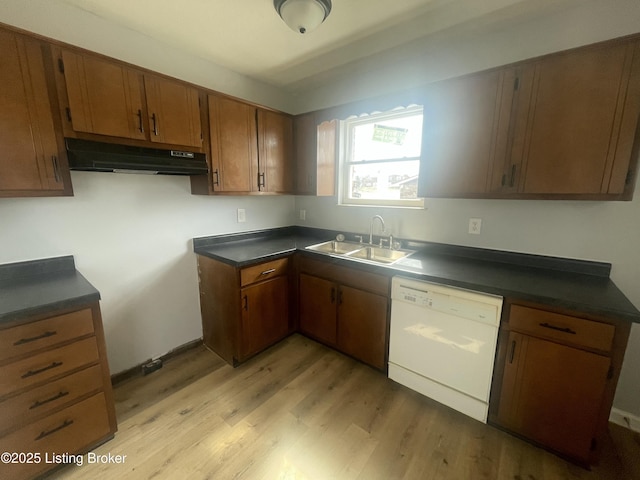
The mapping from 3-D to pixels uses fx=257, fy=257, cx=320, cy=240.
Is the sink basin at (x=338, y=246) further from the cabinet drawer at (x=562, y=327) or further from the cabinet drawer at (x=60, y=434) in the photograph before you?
the cabinet drawer at (x=60, y=434)

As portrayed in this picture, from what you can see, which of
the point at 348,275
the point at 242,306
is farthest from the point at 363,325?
the point at 242,306

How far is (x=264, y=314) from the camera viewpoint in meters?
2.25

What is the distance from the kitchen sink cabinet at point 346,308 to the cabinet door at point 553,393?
2.55 ft

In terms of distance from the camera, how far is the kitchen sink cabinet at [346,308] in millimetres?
1961

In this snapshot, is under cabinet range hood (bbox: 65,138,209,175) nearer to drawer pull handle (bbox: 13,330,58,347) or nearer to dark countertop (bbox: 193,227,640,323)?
dark countertop (bbox: 193,227,640,323)

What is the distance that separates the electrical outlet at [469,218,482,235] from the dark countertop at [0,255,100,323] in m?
2.45

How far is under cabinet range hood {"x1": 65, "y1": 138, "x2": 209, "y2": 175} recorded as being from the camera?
1.44 metres

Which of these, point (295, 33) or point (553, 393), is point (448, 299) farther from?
point (295, 33)

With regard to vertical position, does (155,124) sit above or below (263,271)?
above

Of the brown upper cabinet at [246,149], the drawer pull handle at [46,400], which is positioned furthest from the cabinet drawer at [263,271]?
the drawer pull handle at [46,400]

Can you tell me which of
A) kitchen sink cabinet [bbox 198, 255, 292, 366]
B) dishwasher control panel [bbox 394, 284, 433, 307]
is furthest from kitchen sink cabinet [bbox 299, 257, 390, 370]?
kitchen sink cabinet [bbox 198, 255, 292, 366]

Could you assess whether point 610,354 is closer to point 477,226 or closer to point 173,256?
point 477,226

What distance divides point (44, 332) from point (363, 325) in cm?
188

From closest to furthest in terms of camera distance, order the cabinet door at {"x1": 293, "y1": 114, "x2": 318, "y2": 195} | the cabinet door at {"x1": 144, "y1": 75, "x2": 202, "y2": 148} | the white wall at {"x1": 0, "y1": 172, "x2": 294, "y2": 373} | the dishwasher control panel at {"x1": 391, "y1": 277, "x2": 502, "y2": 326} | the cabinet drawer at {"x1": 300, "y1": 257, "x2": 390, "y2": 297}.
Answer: the dishwasher control panel at {"x1": 391, "y1": 277, "x2": 502, "y2": 326}, the white wall at {"x1": 0, "y1": 172, "x2": 294, "y2": 373}, the cabinet door at {"x1": 144, "y1": 75, "x2": 202, "y2": 148}, the cabinet drawer at {"x1": 300, "y1": 257, "x2": 390, "y2": 297}, the cabinet door at {"x1": 293, "y1": 114, "x2": 318, "y2": 195}
